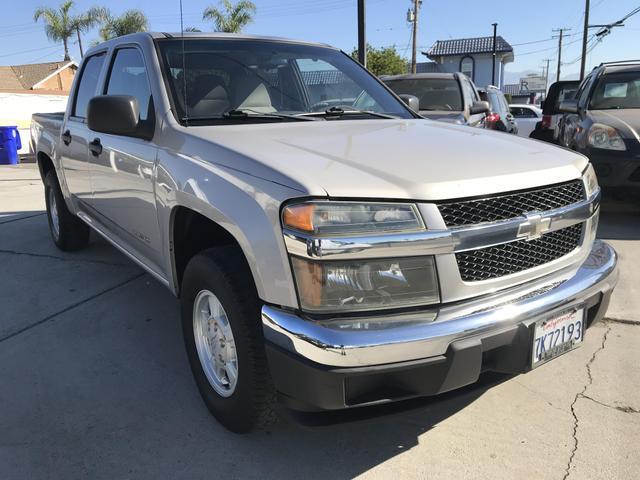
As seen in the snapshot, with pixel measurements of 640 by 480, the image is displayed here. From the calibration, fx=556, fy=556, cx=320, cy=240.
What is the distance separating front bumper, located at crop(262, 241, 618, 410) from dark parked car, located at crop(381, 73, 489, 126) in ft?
19.2

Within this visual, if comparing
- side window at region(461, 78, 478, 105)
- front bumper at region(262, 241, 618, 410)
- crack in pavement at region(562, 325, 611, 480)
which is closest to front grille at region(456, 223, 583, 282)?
front bumper at region(262, 241, 618, 410)

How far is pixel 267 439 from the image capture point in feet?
8.18

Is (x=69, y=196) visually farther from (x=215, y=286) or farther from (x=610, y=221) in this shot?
(x=610, y=221)

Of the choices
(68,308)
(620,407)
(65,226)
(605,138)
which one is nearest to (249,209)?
(620,407)

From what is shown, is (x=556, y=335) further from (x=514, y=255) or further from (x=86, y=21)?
(x=86, y=21)

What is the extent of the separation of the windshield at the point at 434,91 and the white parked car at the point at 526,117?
26.0 ft

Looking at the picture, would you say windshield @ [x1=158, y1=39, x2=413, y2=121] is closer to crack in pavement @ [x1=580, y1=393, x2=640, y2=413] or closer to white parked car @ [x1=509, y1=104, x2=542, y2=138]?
crack in pavement @ [x1=580, y1=393, x2=640, y2=413]

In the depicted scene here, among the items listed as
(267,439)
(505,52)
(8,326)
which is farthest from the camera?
(505,52)

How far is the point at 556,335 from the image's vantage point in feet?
7.26

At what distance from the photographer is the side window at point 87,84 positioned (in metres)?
4.20

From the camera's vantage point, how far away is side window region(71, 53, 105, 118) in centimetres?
420

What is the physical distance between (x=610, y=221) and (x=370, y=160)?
5241 mm

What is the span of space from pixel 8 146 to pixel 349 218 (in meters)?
16.4

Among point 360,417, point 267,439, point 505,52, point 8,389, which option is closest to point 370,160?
point 360,417
